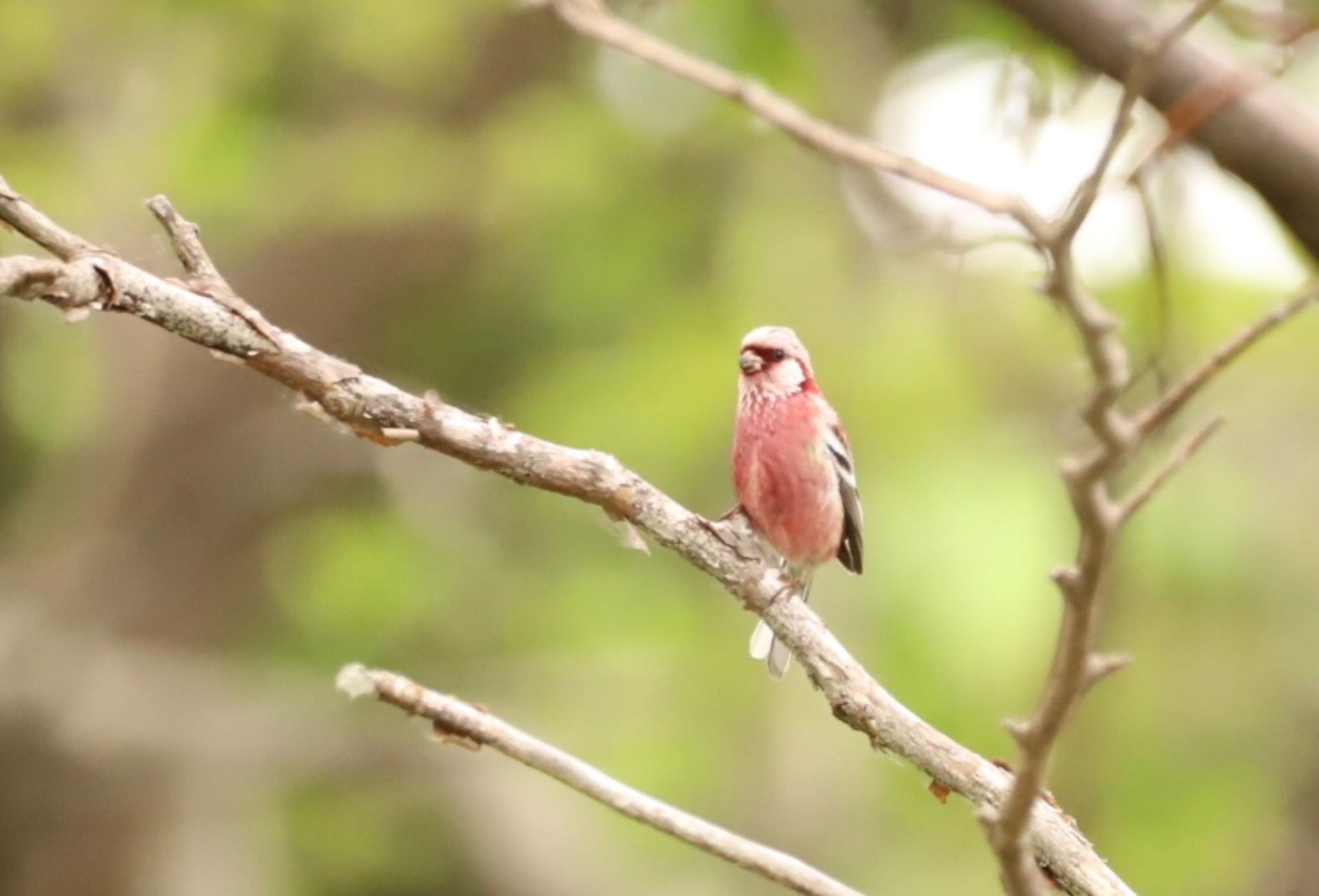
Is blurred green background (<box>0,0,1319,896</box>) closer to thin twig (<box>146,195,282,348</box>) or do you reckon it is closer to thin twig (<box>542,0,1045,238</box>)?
thin twig (<box>542,0,1045,238</box>)

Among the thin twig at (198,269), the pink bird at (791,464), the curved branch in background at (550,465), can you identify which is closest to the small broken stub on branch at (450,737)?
the curved branch in background at (550,465)

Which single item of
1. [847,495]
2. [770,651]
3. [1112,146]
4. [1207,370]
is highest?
[847,495]

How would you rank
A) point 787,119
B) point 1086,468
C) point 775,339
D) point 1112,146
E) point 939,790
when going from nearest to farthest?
point 1086,468
point 1112,146
point 787,119
point 939,790
point 775,339

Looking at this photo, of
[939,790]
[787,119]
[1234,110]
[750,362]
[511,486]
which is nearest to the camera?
[787,119]

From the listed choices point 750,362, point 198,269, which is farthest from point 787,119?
point 750,362

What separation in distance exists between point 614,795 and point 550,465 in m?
0.50

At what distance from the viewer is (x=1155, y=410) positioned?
1.75 metres

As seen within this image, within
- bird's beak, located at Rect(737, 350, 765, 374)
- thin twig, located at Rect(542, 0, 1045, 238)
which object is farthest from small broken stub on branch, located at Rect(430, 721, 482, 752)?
bird's beak, located at Rect(737, 350, 765, 374)

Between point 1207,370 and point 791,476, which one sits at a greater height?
point 791,476

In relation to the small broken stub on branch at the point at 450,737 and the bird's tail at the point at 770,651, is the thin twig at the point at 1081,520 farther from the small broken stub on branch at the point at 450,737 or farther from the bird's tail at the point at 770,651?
the bird's tail at the point at 770,651

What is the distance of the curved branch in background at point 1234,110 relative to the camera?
9.87ft

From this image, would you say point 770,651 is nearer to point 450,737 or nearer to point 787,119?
point 450,737

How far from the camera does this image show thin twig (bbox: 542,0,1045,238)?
223 centimetres

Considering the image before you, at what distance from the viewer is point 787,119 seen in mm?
2641
